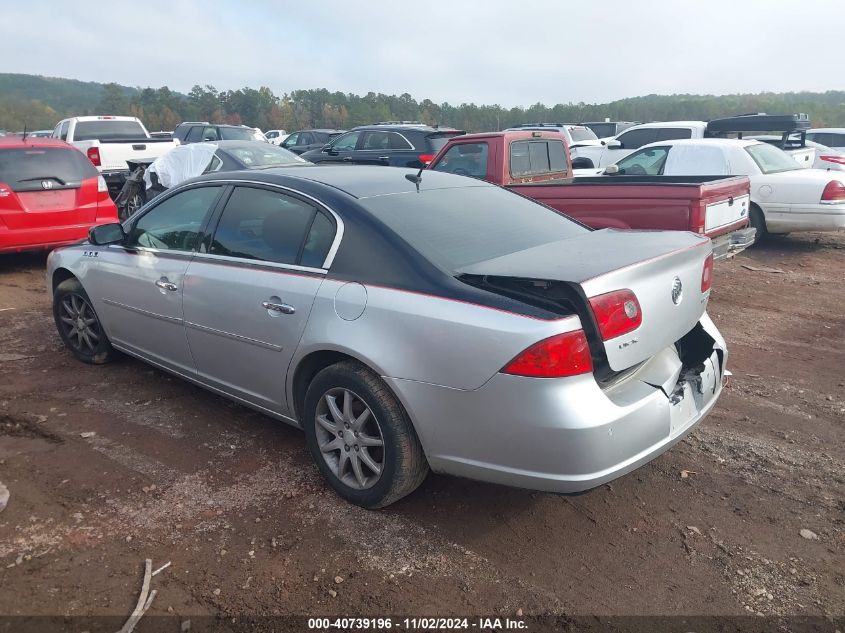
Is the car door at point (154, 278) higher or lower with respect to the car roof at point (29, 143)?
lower

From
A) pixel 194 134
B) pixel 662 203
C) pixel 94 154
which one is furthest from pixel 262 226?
pixel 194 134

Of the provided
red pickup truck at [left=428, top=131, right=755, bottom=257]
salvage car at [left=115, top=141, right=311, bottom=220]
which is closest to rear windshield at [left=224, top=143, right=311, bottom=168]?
salvage car at [left=115, top=141, right=311, bottom=220]

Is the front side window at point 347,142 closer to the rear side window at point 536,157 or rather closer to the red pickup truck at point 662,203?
the rear side window at point 536,157

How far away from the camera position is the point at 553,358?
8.34ft

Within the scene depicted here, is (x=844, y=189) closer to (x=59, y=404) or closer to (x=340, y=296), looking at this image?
(x=340, y=296)

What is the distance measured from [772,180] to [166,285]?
8.37 m

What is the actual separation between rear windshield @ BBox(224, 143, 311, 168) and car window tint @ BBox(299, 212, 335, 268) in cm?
640

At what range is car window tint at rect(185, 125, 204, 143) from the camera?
59.3 feet

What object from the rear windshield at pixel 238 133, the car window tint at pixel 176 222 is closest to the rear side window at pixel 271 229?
the car window tint at pixel 176 222

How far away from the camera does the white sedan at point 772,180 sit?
29.0 feet

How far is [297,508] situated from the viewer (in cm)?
320

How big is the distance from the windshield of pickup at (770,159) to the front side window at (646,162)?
48.1 inches

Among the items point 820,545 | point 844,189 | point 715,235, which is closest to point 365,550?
point 820,545

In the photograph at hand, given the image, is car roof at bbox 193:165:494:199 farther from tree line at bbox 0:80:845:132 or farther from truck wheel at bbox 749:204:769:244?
tree line at bbox 0:80:845:132
